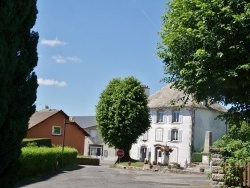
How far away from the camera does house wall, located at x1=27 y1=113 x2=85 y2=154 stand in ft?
158

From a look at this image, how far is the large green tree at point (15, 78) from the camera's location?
710 centimetres

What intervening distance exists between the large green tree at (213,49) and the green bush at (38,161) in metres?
8.99

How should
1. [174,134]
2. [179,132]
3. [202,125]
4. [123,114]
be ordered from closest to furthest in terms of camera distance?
[123,114] < [179,132] < [202,125] < [174,134]

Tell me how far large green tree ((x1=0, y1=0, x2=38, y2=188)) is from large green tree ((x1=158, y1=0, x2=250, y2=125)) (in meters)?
9.92

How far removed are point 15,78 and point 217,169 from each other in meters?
9.65

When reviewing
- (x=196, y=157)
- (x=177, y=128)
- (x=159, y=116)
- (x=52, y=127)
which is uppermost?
(x=159, y=116)

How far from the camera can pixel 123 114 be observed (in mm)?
43000

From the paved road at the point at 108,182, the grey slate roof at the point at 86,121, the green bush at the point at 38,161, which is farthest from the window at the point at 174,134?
the paved road at the point at 108,182

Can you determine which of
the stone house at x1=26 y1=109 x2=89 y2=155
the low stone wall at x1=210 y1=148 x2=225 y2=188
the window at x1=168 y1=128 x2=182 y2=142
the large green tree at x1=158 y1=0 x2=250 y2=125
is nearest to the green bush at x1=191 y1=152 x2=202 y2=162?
the window at x1=168 y1=128 x2=182 y2=142

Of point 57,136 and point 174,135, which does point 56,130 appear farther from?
point 174,135

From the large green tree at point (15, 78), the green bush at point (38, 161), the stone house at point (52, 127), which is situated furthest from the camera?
the stone house at point (52, 127)

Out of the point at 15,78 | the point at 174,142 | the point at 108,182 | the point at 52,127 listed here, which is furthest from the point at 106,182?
the point at 174,142

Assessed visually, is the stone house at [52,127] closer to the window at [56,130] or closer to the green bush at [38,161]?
the window at [56,130]

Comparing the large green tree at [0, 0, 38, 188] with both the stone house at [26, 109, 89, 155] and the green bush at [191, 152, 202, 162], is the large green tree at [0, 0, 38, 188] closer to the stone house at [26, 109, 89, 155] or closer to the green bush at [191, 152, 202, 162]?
the stone house at [26, 109, 89, 155]
